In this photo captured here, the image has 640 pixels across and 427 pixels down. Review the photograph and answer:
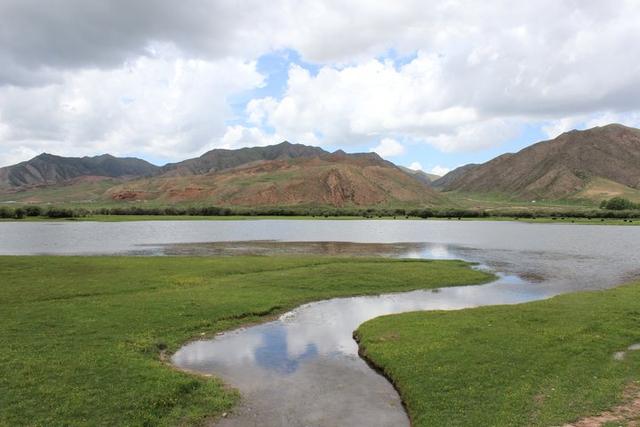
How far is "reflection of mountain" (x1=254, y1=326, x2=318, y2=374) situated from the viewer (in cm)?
2238

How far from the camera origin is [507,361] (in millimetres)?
21109

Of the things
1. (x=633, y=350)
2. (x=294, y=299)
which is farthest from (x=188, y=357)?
(x=633, y=350)

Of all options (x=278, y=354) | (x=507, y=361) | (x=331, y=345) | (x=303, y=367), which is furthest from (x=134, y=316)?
(x=507, y=361)

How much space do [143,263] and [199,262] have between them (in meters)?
6.02

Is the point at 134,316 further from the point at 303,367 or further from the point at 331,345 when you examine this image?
the point at 303,367

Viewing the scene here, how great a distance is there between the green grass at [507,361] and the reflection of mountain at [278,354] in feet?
10.1

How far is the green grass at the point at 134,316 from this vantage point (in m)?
16.9

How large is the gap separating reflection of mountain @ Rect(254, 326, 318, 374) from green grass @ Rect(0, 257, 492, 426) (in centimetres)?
328

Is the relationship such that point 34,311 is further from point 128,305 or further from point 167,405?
point 167,405

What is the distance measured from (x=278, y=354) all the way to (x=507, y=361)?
35.3ft

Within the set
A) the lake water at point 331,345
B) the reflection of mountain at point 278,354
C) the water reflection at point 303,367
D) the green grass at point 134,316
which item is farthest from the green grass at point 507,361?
the green grass at point 134,316

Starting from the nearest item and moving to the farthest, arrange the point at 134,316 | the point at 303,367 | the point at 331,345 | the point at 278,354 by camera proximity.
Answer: the point at 303,367 < the point at 278,354 < the point at 331,345 < the point at 134,316

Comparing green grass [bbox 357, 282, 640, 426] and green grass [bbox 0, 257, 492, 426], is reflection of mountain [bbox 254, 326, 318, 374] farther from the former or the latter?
green grass [bbox 0, 257, 492, 426]

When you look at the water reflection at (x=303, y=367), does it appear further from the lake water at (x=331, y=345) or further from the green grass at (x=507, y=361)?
the green grass at (x=507, y=361)
